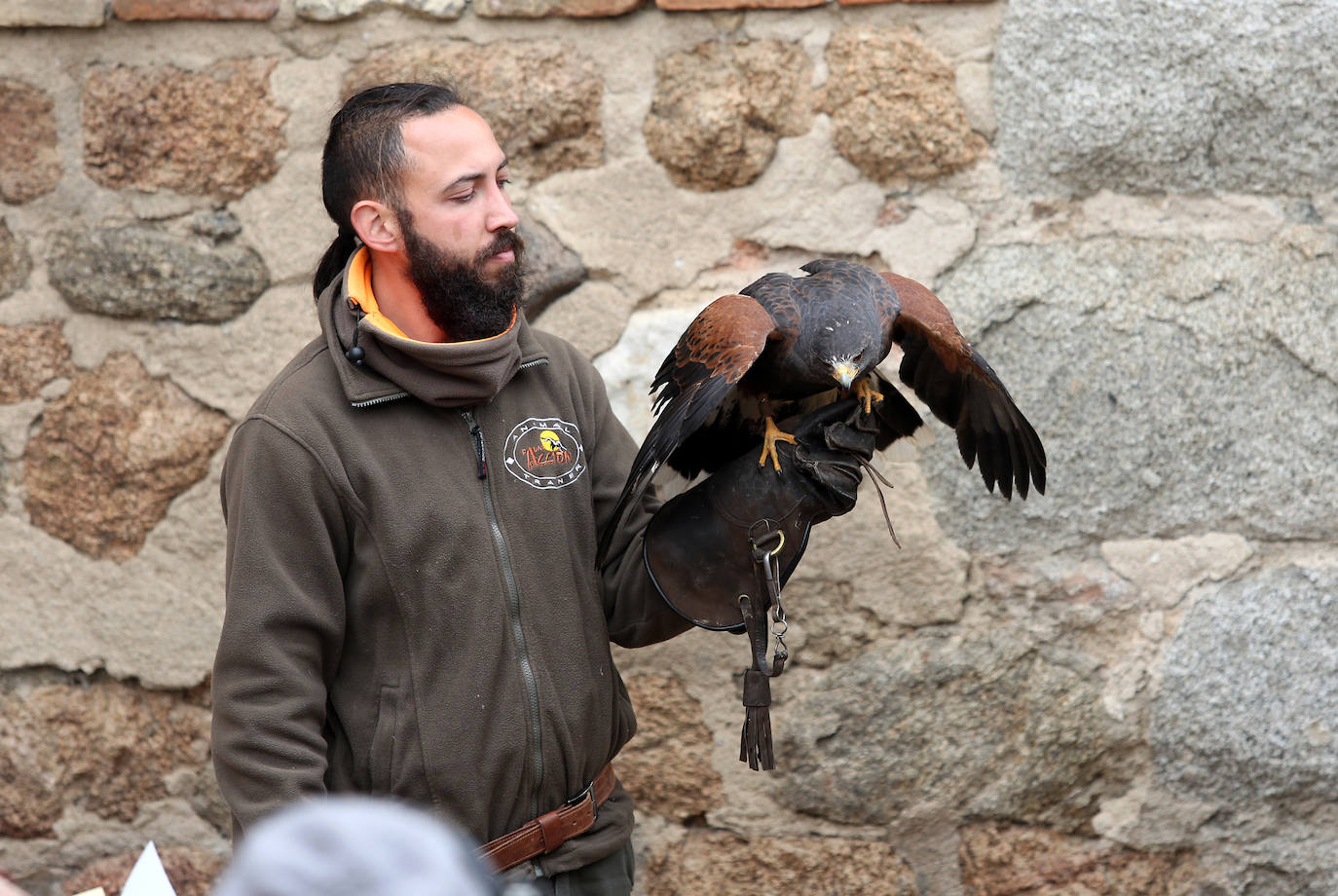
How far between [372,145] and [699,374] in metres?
0.64

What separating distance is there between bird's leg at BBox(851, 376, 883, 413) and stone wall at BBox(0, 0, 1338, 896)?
13.0 inches

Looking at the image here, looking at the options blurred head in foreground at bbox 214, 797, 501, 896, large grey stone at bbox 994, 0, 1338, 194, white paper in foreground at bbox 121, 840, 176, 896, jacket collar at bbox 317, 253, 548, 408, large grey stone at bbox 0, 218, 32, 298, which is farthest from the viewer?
large grey stone at bbox 0, 218, 32, 298

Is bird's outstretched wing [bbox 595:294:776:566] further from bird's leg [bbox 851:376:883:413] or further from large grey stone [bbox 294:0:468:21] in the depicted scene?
large grey stone [bbox 294:0:468:21]

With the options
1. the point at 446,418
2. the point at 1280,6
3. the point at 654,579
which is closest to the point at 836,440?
the point at 654,579

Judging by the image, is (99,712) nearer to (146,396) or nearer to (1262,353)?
(146,396)

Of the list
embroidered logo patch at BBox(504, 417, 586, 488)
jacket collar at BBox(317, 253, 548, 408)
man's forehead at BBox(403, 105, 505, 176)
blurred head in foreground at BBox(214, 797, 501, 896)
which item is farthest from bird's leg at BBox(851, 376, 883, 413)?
blurred head in foreground at BBox(214, 797, 501, 896)

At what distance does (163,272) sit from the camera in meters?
2.36

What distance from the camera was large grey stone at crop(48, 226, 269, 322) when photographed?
2363mm

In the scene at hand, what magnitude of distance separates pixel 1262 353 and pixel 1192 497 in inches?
12.0

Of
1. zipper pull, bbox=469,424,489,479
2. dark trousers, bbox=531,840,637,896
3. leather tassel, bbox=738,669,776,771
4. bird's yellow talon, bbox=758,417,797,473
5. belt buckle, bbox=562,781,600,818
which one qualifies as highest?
Result: zipper pull, bbox=469,424,489,479

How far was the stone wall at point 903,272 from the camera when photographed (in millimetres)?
2229

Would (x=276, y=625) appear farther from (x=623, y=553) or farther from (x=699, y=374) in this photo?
(x=699, y=374)

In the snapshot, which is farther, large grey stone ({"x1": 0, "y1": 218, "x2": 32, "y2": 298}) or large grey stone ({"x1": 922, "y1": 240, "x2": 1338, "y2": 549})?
large grey stone ({"x1": 0, "y1": 218, "x2": 32, "y2": 298})

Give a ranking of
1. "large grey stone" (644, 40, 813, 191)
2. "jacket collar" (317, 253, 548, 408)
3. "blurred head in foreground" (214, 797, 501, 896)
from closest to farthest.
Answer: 1. "blurred head in foreground" (214, 797, 501, 896)
2. "jacket collar" (317, 253, 548, 408)
3. "large grey stone" (644, 40, 813, 191)
